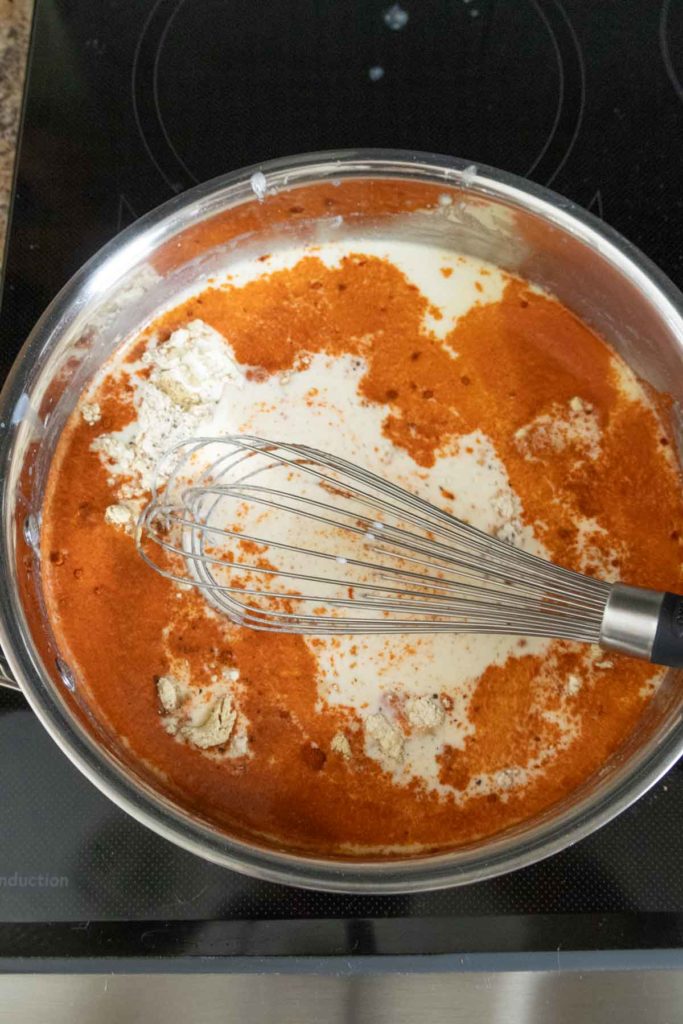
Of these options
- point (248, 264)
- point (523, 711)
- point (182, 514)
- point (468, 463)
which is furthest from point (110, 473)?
point (523, 711)

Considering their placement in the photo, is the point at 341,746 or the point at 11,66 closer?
the point at 341,746

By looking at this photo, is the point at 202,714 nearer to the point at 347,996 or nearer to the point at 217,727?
the point at 217,727

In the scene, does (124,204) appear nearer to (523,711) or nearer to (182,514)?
(182,514)

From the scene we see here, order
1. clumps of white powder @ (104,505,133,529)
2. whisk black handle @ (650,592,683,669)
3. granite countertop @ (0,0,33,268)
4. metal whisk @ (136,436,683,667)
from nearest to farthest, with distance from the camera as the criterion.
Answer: whisk black handle @ (650,592,683,669) → metal whisk @ (136,436,683,667) → clumps of white powder @ (104,505,133,529) → granite countertop @ (0,0,33,268)

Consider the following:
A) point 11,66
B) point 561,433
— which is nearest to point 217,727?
point 561,433

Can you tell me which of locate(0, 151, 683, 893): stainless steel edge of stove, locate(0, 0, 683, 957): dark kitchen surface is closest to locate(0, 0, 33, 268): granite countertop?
locate(0, 0, 683, 957): dark kitchen surface

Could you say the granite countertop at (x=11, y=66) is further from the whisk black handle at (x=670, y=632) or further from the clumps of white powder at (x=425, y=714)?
the whisk black handle at (x=670, y=632)

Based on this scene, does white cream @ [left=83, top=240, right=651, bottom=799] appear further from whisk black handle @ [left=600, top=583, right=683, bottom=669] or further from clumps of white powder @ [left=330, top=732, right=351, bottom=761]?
whisk black handle @ [left=600, top=583, right=683, bottom=669]
